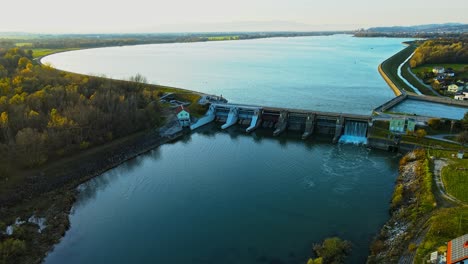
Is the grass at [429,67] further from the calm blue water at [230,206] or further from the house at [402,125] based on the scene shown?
the calm blue water at [230,206]

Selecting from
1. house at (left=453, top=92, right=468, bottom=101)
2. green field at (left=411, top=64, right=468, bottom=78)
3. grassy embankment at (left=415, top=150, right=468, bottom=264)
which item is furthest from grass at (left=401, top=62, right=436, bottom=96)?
grassy embankment at (left=415, top=150, right=468, bottom=264)

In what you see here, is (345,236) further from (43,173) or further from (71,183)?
(43,173)

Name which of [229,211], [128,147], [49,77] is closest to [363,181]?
[229,211]

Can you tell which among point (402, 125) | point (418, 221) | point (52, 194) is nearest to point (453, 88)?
point (402, 125)

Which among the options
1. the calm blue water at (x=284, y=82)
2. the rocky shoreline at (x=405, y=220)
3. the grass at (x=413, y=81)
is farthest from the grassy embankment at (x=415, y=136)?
the grass at (x=413, y=81)

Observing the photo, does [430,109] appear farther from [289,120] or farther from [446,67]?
[446,67]

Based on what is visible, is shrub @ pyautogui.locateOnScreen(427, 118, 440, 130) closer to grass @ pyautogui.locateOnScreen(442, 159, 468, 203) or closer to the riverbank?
grass @ pyautogui.locateOnScreen(442, 159, 468, 203)
